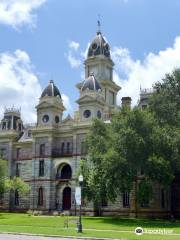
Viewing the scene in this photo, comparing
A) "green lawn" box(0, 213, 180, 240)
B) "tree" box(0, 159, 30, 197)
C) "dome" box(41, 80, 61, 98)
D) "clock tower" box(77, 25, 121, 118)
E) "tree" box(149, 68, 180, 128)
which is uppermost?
"clock tower" box(77, 25, 121, 118)

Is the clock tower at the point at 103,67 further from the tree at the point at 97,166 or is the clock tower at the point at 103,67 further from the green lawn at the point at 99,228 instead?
the green lawn at the point at 99,228

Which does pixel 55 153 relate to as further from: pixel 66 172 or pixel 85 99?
pixel 85 99

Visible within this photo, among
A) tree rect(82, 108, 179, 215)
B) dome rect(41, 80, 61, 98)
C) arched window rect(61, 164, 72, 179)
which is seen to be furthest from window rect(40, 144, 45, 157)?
tree rect(82, 108, 179, 215)

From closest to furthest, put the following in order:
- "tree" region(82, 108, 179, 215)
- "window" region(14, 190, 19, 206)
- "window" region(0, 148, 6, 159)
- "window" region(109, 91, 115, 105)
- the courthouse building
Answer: "tree" region(82, 108, 179, 215), the courthouse building, "window" region(14, 190, 19, 206), "window" region(0, 148, 6, 159), "window" region(109, 91, 115, 105)

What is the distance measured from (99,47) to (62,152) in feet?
83.0

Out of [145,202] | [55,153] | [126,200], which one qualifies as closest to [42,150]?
[55,153]

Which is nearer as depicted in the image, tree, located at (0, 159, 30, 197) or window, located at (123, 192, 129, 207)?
window, located at (123, 192, 129, 207)

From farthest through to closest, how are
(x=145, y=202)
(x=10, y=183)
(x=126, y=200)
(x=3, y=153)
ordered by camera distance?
(x=3, y=153), (x=10, y=183), (x=126, y=200), (x=145, y=202)

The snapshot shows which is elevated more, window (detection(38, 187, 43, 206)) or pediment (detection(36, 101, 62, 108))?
pediment (detection(36, 101, 62, 108))

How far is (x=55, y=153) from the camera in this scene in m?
82.7

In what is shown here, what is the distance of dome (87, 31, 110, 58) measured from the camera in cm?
9613

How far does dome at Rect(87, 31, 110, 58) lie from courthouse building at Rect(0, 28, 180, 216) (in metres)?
11.9

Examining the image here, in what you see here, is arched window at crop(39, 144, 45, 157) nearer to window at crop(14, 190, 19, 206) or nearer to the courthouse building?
the courthouse building

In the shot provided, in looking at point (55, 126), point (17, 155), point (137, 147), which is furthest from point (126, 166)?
point (17, 155)
